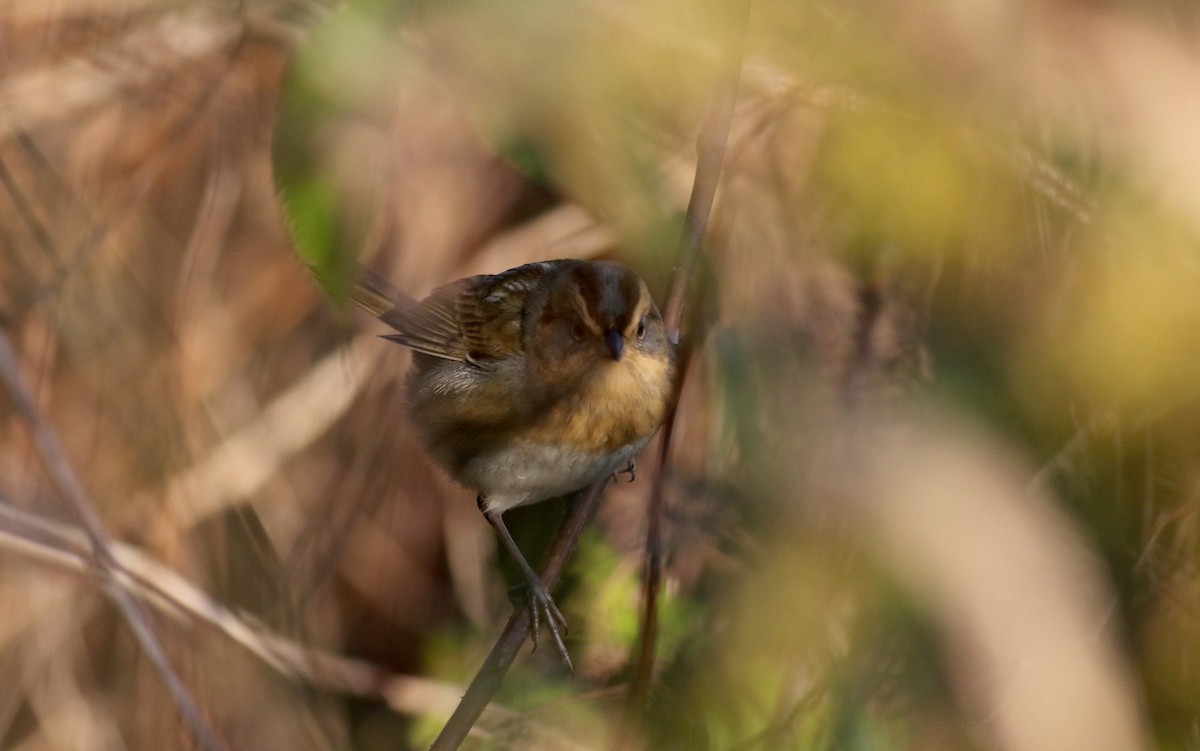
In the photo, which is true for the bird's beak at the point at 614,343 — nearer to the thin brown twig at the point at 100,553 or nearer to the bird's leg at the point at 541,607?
the bird's leg at the point at 541,607

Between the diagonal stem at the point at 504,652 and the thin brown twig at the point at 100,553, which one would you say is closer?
the diagonal stem at the point at 504,652

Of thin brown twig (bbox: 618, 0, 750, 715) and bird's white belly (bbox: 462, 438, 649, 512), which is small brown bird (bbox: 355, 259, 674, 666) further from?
thin brown twig (bbox: 618, 0, 750, 715)

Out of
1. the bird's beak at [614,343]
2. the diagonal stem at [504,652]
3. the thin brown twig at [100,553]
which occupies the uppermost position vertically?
the bird's beak at [614,343]

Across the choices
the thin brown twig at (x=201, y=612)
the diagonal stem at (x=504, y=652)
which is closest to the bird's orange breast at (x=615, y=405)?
the diagonal stem at (x=504, y=652)

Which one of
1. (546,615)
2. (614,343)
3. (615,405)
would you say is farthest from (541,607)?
(614,343)

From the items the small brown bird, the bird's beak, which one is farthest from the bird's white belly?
the bird's beak

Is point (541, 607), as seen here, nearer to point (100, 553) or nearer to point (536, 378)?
point (536, 378)
